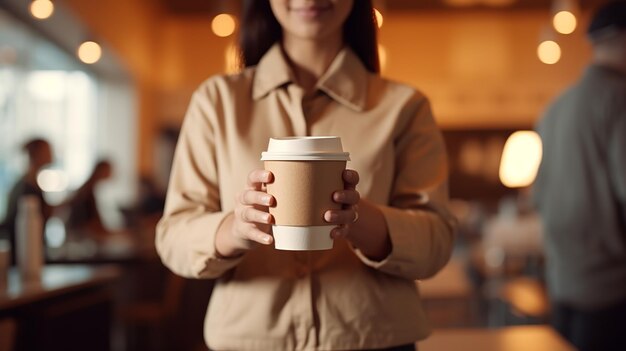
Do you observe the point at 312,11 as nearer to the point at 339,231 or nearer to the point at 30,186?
the point at 339,231

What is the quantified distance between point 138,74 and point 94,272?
5.74 metres

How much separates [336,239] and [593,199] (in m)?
1.36

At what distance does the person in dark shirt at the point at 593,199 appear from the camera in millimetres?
2188

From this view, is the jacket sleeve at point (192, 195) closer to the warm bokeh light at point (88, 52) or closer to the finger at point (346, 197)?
the finger at point (346, 197)

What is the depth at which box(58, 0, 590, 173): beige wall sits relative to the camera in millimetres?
9148

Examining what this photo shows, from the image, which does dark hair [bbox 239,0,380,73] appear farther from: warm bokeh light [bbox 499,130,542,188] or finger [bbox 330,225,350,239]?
warm bokeh light [bbox 499,130,542,188]

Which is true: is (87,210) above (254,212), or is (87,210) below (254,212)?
below

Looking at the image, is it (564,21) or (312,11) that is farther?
(564,21)

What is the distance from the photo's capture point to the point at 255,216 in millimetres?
945

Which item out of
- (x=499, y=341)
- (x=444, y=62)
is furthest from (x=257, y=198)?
(x=444, y=62)

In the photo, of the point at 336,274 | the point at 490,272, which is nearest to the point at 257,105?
the point at 336,274

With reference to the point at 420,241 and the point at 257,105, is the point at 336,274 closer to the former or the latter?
the point at 420,241

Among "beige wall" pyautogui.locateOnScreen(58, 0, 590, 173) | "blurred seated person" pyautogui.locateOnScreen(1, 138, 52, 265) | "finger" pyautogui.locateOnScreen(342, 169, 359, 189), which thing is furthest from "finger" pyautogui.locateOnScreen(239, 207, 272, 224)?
"beige wall" pyautogui.locateOnScreen(58, 0, 590, 173)

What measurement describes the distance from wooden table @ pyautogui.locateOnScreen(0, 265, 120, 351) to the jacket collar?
170 cm
